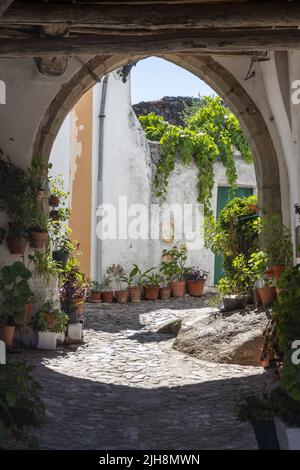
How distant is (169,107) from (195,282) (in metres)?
5.81

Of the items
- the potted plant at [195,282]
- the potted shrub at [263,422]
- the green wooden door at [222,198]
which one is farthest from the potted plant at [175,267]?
the potted shrub at [263,422]

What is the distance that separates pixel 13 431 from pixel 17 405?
141mm

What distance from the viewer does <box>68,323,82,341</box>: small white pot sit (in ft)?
26.0

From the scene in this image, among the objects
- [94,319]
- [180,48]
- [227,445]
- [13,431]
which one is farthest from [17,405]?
[94,319]

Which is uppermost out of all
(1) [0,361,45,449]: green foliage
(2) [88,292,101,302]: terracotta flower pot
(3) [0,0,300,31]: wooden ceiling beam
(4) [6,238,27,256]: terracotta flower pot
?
(3) [0,0,300,31]: wooden ceiling beam

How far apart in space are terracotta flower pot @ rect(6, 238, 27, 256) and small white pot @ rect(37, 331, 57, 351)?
84cm

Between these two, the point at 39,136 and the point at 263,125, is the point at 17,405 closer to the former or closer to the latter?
the point at 39,136

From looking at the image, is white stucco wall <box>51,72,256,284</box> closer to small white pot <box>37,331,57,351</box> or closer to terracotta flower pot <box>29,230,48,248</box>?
terracotta flower pot <box>29,230,48,248</box>

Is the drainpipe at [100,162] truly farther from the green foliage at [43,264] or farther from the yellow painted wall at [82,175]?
the green foliage at [43,264]

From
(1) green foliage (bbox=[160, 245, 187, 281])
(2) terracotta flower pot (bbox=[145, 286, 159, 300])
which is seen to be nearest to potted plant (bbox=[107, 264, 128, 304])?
(2) terracotta flower pot (bbox=[145, 286, 159, 300])

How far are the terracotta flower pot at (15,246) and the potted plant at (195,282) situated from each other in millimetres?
5964

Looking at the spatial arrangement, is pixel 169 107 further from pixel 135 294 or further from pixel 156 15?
pixel 156 15

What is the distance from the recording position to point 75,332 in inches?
312

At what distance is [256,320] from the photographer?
7.25 meters
